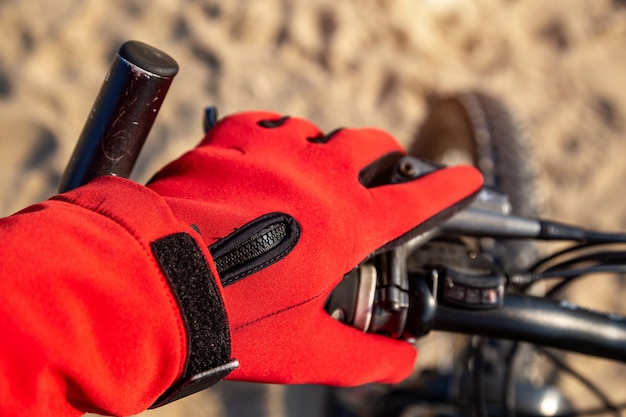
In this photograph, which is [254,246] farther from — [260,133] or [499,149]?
[499,149]

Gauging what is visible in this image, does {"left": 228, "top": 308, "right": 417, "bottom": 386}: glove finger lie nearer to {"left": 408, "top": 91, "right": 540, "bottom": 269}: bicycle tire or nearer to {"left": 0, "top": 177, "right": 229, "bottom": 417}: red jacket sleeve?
{"left": 0, "top": 177, "right": 229, "bottom": 417}: red jacket sleeve

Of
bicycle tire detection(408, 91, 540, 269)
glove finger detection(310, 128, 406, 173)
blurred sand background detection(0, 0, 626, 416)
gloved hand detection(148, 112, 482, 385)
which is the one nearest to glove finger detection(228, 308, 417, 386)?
gloved hand detection(148, 112, 482, 385)

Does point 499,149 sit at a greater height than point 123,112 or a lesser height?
lesser

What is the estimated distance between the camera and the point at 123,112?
25.2 inches

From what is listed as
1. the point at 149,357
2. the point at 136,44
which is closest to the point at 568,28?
the point at 136,44

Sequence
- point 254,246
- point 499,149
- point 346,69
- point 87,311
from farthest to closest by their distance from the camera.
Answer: point 346,69
point 499,149
point 254,246
point 87,311

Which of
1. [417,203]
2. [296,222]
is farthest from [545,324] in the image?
[296,222]

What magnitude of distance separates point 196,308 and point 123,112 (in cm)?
27

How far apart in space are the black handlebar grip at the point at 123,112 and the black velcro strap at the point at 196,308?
0.22m

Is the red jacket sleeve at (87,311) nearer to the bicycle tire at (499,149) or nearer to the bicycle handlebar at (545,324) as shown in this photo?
the bicycle handlebar at (545,324)

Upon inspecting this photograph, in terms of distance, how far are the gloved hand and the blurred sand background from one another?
3.37 feet

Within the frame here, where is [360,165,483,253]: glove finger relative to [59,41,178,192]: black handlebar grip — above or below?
below

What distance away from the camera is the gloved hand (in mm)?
535

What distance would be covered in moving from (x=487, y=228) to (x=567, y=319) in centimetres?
16
